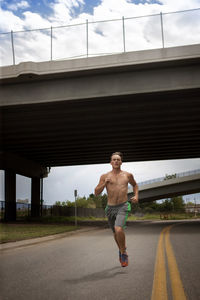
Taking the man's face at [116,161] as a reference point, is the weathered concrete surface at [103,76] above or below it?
above

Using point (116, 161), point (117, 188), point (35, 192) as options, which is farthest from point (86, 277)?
point (35, 192)

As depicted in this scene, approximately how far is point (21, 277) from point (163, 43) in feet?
56.6

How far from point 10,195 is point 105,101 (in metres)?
20.0

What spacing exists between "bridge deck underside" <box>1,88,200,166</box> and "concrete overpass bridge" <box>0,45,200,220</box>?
63 mm

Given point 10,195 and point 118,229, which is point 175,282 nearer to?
point 118,229

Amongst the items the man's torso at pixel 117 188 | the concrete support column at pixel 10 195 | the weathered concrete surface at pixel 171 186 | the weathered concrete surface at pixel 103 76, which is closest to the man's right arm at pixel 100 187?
the man's torso at pixel 117 188

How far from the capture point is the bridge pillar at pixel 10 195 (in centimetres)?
3597

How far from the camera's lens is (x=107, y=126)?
27.2m

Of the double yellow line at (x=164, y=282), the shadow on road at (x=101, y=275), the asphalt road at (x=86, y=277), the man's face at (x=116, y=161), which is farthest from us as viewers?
the man's face at (x=116, y=161)

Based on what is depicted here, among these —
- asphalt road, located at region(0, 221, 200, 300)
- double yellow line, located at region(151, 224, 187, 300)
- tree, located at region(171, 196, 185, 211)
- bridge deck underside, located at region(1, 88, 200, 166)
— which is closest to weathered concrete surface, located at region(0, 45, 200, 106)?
bridge deck underside, located at region(1, 88, 200, 166)

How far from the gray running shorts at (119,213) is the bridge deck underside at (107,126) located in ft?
49.2

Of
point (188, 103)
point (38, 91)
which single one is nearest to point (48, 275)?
point (38, 91)

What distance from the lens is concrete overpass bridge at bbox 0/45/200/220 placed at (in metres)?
19.8

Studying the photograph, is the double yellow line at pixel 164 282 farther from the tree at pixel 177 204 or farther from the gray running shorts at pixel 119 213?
the tree at pixel 177 204
